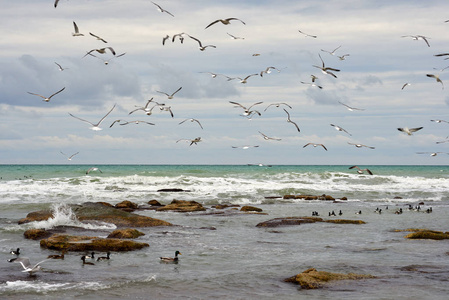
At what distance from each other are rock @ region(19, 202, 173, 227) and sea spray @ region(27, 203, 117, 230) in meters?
0.30

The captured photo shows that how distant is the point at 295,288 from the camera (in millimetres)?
12117

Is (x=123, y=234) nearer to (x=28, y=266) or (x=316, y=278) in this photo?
(x=28, y=266)

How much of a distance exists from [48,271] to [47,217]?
32.1 ft

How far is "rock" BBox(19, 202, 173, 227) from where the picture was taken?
22.4 meters

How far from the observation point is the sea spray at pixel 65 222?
21797mm

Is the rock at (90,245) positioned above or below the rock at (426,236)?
below

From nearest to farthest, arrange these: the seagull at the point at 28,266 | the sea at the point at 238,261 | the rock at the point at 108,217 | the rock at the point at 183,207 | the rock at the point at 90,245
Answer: the sea at the point at 238,261 < the seagull at the point at 28,266 < the rock at the point at 90,245 < the rock at the point at 108,217 < the rock at the point at 183,207

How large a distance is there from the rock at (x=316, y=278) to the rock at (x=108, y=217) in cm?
1066

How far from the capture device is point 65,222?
2231 centimetres

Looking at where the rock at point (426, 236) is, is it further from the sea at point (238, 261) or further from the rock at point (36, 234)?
the rock at point (36, 234)

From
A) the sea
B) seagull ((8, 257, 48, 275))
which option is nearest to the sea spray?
the sea

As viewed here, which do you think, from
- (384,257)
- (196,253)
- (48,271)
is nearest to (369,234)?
(384,257)

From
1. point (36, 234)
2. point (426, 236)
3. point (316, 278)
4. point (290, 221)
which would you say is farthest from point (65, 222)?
point (426, 236)

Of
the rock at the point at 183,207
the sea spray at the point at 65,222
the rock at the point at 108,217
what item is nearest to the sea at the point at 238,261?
the sea spray at the point at 65,222
